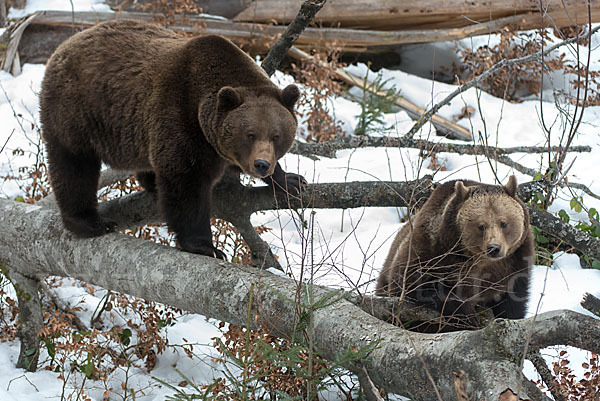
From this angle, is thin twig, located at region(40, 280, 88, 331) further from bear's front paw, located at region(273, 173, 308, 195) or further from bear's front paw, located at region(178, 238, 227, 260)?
bear's front paw, located at region(273, 173, 308, 195)

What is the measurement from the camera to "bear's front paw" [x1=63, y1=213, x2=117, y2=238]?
4.45 m

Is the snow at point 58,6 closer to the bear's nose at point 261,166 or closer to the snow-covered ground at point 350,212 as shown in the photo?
the snow-covered ground at point 350,212

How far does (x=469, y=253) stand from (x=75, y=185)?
266cm

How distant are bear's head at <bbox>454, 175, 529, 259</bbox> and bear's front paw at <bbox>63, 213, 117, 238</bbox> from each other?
7.39 ft

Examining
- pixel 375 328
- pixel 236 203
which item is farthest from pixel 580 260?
pixel 375 328

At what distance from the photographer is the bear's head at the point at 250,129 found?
14.0ft

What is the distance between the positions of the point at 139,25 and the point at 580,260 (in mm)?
4217

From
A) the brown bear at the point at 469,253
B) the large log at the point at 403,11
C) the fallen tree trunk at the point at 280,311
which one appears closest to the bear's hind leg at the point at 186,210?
the fallen tree trunk at the point at 280,311

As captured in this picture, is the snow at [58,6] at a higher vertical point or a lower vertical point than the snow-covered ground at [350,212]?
higher

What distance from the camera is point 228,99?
428 centimetres

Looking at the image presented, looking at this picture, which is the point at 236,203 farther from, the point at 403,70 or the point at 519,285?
the point at 403,70

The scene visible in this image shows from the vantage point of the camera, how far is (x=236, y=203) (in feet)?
16.0

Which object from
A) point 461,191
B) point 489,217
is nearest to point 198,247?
point 461,191

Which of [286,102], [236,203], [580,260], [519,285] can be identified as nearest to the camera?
[519,285]
